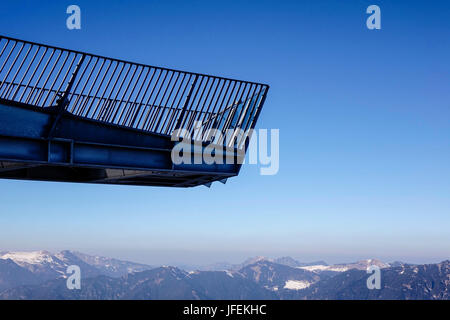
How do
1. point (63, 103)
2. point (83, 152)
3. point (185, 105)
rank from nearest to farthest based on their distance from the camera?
point (63, 103)
point (83, 152)
point (185, 105)

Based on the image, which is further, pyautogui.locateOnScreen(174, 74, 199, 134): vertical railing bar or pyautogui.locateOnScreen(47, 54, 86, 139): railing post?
pyautogui.locateOnScreen(174, 74, 199, 134): vertical railing bar

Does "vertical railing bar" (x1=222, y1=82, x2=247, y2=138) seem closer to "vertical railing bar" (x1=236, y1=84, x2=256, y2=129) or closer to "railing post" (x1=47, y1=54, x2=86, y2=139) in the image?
"vertical railing bar" (x1=236, y1=84, x2=256, y2=129)

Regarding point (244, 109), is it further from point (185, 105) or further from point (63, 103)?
point (63, 103)

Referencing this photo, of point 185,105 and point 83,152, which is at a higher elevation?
point 185,105

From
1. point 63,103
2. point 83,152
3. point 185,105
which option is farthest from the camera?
point 185,105

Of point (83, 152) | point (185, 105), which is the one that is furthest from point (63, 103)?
point (185, 105)

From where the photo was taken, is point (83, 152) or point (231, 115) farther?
point (231, 115)

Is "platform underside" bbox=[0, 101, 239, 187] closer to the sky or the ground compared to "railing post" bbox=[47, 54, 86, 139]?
closer to the ground

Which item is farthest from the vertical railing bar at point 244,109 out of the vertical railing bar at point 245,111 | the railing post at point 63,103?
the railing post at point 63,103

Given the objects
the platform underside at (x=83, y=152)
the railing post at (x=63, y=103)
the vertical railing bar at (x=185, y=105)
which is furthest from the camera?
the vertical railing bar at (x=185, y=105)

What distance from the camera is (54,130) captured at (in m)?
15.8

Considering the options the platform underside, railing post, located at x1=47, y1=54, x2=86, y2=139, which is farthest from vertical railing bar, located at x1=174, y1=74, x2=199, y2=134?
railing post, located at x1=47, y1=54, x2=86, y2=139

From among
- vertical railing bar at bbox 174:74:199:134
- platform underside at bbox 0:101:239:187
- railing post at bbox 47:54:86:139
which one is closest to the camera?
platform underside at bbox 0:101:239:187

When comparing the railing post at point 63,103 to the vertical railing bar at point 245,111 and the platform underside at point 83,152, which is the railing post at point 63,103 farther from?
the vertical railing bar at point 245,111
